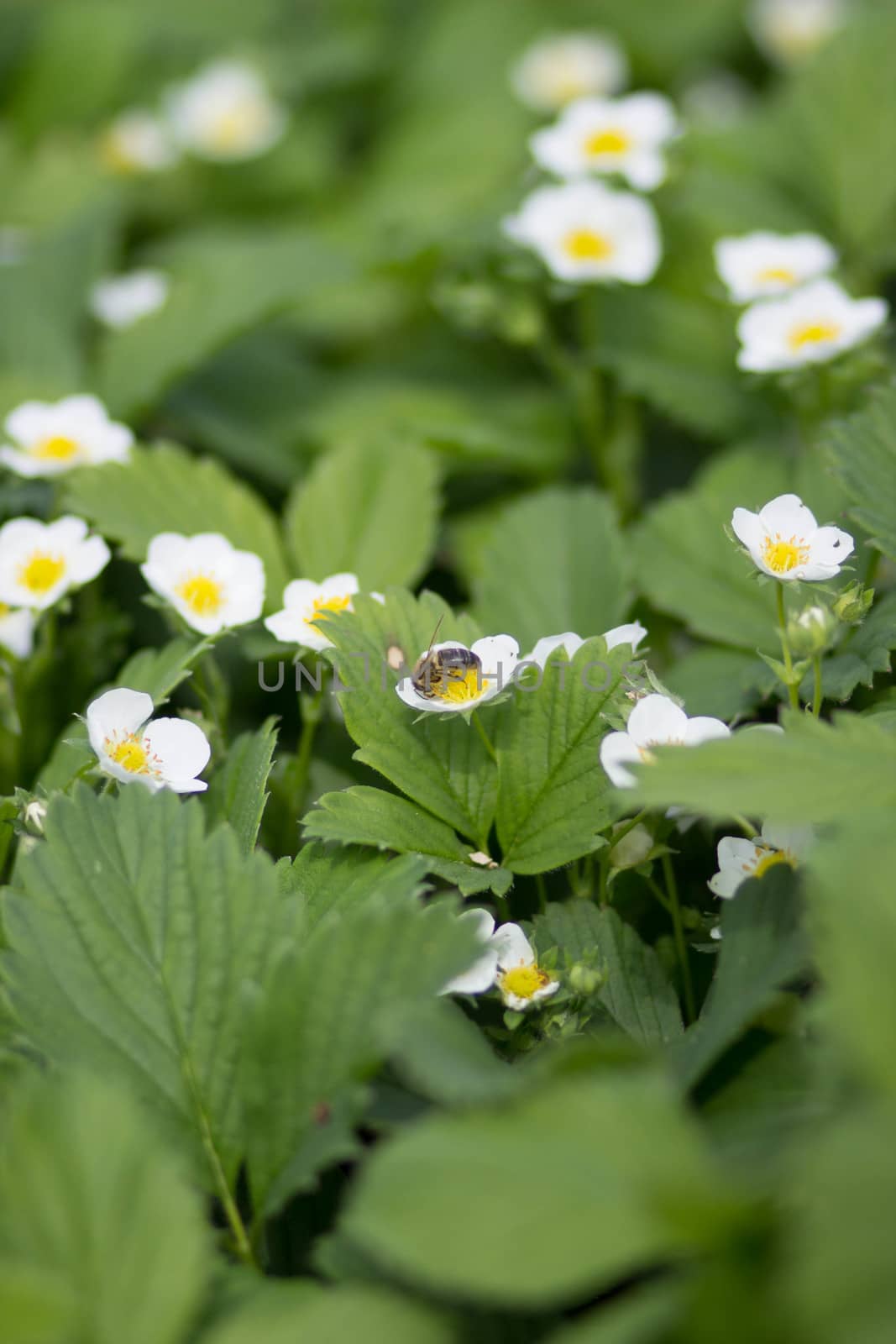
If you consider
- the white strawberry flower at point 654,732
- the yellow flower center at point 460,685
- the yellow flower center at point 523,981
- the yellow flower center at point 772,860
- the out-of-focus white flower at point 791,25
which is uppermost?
the yellow flower center at point 460,685

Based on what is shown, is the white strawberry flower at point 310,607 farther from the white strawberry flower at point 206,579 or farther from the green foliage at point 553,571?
the green foliage at point 553,571

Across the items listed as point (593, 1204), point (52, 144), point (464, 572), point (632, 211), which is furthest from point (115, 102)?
point (593, 1204)

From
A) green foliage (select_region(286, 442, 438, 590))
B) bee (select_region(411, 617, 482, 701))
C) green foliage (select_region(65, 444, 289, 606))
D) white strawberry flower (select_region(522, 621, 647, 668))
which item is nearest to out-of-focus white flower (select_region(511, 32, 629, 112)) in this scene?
green foliage (select_region(286, 442, 438, 590))

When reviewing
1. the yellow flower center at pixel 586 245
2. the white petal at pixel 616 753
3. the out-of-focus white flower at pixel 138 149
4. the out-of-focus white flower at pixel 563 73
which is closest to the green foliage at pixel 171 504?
the white petal at pixel 616 753

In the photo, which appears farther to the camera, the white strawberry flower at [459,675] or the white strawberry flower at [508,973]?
the white strawberry flower at [459,675]

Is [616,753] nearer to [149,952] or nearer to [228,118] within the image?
[149,952]
